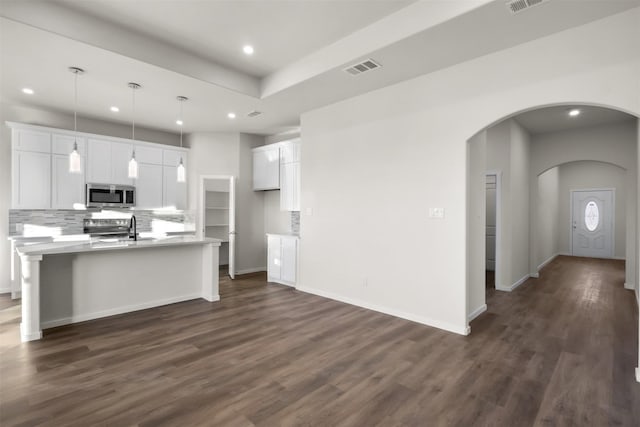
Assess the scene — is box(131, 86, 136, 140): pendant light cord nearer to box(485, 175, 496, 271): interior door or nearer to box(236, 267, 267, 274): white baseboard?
box(236, 267, 267, 274): white baseboard

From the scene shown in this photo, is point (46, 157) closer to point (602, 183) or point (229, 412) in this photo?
point (229, 412)

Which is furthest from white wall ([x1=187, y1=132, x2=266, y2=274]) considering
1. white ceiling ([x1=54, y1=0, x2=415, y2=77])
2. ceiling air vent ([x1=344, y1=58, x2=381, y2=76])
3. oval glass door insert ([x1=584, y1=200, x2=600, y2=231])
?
oval glass door insert ([x1=584, y1=200, x2=600, y2=231])

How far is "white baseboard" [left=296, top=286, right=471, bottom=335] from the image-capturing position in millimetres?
3588

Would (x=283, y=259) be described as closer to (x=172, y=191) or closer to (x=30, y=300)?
(x=172, y=191)

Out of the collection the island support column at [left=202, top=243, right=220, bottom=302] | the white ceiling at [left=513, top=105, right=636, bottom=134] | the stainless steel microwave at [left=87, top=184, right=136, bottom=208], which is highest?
the white ceiling at [left=513, top=105, right=636, bottom=134]

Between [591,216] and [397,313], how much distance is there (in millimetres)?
8696

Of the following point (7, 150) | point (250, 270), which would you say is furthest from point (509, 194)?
point (7, 150)

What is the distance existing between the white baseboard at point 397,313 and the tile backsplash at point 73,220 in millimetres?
3312

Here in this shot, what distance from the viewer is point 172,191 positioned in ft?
21.8

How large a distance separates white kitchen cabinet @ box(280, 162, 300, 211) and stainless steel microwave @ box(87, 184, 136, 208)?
9.27 feet

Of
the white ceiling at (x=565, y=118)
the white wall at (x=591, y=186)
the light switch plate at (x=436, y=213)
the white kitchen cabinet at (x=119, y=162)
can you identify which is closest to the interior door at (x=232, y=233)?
the white kitchen cabinet at (x=119, y=162)

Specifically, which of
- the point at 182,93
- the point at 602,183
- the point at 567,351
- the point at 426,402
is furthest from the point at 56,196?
the point at 602,183

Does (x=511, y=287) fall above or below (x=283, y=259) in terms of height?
below

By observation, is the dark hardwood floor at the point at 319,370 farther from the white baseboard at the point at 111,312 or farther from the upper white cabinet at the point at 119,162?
the upper white cabinet at the point at 119,162
